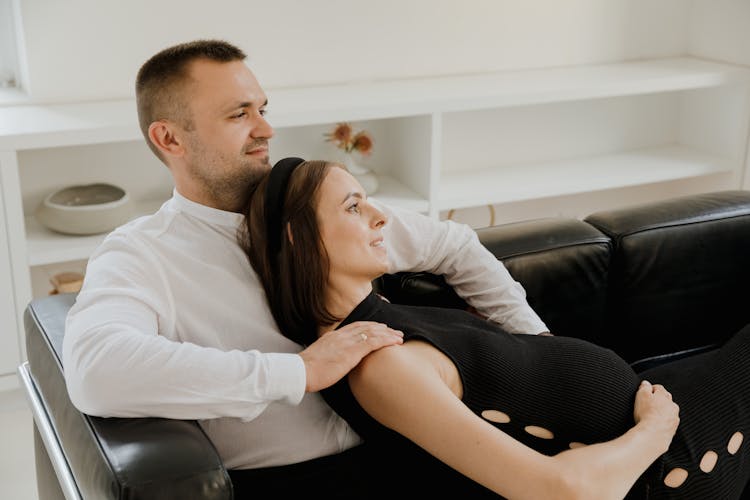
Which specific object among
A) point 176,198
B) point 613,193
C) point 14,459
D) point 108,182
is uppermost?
point 176,198

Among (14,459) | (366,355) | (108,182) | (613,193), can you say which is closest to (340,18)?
(108,182)

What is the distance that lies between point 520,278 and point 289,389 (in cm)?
76

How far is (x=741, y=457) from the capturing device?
1855mm

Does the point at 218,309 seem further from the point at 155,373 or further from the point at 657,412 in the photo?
the point at 657,412

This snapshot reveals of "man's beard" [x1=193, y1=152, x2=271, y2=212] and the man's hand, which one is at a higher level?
"man's beard" [x1=193, y1=152, x2=271, y2=212]

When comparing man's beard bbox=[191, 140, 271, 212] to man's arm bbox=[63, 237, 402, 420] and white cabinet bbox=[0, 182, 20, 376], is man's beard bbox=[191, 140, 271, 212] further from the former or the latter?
white cabinet bbox=[0, 182, 20, 376]

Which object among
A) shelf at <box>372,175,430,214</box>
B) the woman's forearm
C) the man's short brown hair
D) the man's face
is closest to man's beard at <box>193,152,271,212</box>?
the man's face

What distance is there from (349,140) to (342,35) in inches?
14.9

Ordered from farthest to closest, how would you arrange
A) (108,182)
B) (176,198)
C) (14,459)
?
(108,182) < (14,459) < (176,198)

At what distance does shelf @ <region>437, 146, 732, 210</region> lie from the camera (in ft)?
11.3

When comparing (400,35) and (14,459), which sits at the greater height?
(400,35)

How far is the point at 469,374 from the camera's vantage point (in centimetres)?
170

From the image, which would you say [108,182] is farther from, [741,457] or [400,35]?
[741,457]

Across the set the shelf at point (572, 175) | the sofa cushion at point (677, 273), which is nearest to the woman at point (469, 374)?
the sofa cushion at point (677, 273)
